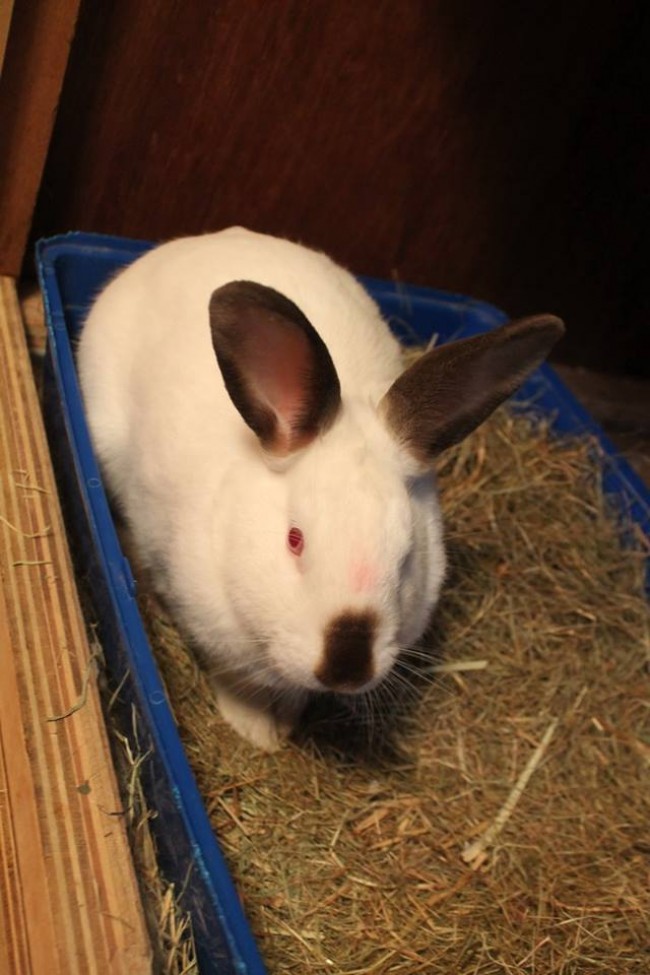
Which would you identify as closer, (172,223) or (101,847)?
(101,847)

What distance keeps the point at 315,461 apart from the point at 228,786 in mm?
754

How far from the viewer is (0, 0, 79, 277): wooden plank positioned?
2.21 metres

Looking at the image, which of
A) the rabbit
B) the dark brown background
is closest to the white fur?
the rabbit

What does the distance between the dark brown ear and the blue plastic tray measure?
1.96 ft

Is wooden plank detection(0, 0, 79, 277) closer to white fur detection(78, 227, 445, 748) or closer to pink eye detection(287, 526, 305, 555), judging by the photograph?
white fur detection(78, 227, 445, 748)

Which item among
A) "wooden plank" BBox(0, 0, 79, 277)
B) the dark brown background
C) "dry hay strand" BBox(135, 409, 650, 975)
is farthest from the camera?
the dark brown background

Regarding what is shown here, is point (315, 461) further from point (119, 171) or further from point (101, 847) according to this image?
point (119, 171)

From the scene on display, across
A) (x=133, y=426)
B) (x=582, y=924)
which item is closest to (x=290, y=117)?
(x=133, y=426)

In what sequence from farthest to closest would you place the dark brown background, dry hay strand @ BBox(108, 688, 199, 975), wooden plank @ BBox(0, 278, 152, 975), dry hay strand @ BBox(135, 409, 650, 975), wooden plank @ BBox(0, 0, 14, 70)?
the dark brown background
wooden plank @ BBox(0, 0, 14, 70)
dry hay strand @ BBox(135, 409, 650, 975)
dry hay strand @ BBox(108, 688, 199, 975)
wooden plank @ BBox(0, 278, 152, 975)

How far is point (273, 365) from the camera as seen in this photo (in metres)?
1.73

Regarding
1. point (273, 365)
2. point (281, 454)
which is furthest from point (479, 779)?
point (273, 365)

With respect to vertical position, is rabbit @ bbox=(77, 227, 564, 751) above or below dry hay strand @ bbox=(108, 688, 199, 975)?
above

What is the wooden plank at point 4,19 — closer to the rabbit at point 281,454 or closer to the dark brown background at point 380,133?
the dark brown background at point 380,133

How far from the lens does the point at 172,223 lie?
2.82 meters
